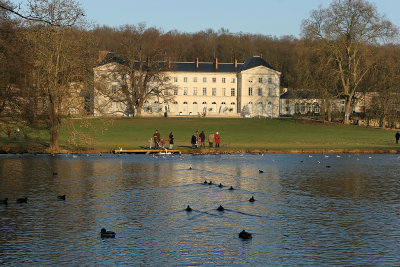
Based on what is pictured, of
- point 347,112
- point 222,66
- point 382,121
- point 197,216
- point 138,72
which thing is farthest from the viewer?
point 222,66

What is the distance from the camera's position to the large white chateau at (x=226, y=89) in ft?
444

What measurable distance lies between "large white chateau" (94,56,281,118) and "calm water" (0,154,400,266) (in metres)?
94.5

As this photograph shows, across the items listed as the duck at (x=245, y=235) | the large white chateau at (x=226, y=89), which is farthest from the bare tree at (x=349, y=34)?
the duck at (x=245, y=235)

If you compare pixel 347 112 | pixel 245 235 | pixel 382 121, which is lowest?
pixel 245 235

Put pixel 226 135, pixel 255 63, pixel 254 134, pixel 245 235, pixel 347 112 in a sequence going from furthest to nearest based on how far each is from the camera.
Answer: pixel 255 63 < pixel 347 112 < pixel 254 134 < pixel 226 135 < pixel 245 235

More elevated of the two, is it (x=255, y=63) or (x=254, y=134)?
(x=255, y=63)

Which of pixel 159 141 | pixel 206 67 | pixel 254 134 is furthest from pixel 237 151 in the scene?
pixel 206 67

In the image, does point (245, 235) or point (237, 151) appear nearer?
point (245, 235)

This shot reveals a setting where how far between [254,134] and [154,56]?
39.5 m

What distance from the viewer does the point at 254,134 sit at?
8062 centimetres

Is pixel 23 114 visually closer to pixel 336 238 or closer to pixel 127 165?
pixel 127 165

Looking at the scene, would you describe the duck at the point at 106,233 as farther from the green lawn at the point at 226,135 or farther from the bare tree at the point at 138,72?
the bare tree at the point at 138,72

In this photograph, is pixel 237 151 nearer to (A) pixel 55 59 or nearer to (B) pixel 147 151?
(B) pixel 147 151

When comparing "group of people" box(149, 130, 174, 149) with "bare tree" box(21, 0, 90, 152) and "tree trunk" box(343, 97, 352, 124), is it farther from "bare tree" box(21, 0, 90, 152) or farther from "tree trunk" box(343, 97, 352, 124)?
"tree trunk" box(343, 97, 352, 124)
